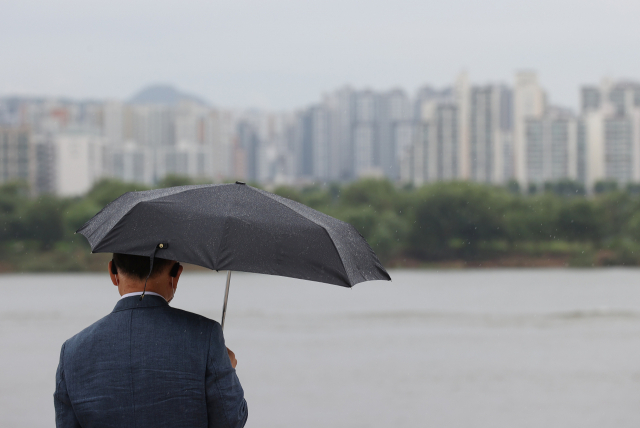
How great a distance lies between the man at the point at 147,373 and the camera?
1177 mm

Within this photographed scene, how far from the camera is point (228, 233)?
127 centimetres

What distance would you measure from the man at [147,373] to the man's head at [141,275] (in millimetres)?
15

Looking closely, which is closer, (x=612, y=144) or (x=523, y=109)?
(x=612, y=144)

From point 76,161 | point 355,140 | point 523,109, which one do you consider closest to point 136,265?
point 76,161

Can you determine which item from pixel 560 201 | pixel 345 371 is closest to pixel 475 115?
pixel 560 201

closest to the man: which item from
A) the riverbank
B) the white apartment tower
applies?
the riverbank

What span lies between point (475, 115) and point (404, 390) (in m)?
42.4

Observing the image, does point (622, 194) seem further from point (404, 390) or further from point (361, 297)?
point (404, 390)

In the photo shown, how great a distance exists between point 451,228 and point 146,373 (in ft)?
92.1

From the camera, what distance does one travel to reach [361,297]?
88.8ft

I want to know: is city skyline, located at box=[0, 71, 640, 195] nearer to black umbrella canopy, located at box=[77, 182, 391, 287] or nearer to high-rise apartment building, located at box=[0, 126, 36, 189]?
high-rise apartment building, located at box=[0, 126, 36, 189]

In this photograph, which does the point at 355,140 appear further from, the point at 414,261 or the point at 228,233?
the point at 228,233

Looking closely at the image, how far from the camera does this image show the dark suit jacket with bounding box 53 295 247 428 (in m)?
1.18

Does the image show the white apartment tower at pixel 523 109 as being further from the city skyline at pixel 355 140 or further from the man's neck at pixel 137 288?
the man's neck at pixel 137 288
